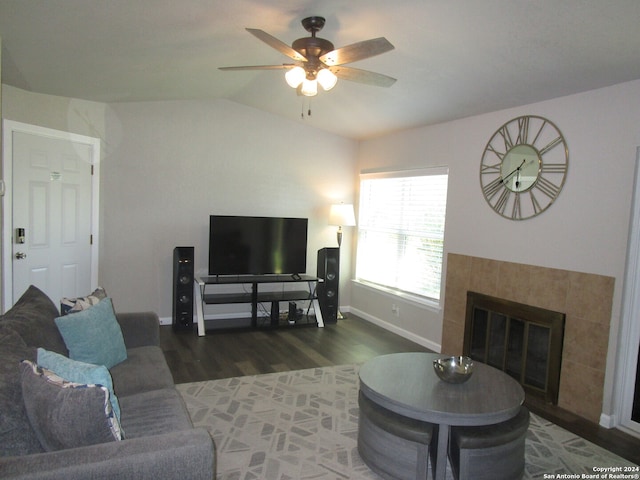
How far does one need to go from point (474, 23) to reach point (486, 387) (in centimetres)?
220

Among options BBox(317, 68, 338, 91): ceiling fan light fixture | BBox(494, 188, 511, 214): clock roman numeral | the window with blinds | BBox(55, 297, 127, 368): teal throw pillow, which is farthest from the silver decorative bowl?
the window with blinds

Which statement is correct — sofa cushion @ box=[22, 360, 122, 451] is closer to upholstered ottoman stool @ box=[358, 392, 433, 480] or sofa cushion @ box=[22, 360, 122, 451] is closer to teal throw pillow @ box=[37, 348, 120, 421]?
teal throw pillow @ box=[37, 348, 120, 421]

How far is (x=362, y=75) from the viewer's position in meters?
2.85

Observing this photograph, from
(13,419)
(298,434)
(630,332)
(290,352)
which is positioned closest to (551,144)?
(630,332)

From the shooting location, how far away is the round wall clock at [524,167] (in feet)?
11.5

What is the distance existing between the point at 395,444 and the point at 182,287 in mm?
3441

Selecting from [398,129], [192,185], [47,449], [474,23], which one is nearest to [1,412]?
[47,449]

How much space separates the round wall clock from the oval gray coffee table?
160cm

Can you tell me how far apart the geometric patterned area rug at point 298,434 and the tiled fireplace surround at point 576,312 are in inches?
14.5

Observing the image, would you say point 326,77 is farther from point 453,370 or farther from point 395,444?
point 395,444

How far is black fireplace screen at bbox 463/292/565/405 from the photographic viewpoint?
3.48 m

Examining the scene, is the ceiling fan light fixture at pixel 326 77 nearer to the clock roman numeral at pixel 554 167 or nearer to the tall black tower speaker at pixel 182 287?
the clock roman numeral at pixel 554 167

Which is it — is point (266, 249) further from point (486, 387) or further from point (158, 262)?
point (486, 387)

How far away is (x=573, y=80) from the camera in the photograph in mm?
3135
